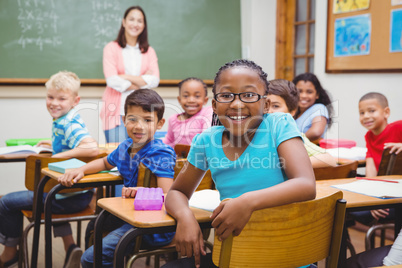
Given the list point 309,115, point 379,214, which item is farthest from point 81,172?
point 309,115

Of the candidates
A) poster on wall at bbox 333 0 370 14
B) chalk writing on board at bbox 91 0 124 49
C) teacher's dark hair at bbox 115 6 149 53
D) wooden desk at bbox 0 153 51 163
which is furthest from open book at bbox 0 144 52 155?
poster on wall at bbox 333 0 370 14

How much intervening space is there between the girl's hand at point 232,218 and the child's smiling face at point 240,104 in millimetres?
332

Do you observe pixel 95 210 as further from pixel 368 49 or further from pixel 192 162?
pixel 368 49

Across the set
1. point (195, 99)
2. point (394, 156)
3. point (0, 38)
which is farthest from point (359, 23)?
point (0, 38)

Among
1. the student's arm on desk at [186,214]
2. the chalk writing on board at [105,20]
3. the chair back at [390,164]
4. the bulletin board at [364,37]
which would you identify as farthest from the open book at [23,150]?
the bulletin board at [364,37]

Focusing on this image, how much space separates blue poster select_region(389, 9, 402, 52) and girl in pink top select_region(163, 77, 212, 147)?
1599mm

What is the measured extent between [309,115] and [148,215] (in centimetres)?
228

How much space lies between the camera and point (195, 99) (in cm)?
327

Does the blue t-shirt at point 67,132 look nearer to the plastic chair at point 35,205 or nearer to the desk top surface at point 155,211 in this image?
the plastic chair at point 35,205

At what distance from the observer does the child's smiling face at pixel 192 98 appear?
3.24 meters

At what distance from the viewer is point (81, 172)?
201 centimetres

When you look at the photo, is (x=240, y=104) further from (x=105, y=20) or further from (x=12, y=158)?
(x=105, y=20)

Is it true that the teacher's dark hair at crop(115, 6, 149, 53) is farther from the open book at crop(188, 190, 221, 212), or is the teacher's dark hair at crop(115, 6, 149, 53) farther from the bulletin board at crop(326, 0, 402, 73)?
the open book at crop(188, 190, 221, 212)

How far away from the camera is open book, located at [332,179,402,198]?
1.63 metres
